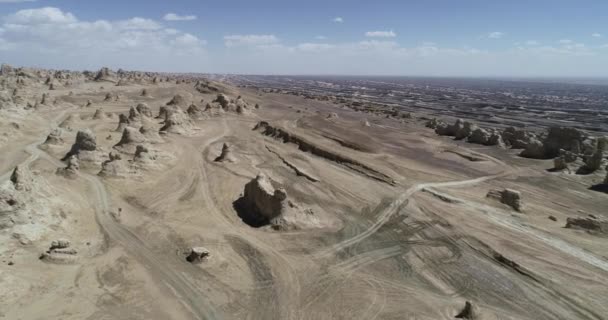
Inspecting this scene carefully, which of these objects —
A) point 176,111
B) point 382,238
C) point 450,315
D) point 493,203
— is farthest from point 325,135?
point 450,315

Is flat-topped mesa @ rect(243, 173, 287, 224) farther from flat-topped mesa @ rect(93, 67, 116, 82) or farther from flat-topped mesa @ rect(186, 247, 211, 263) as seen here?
flat-topped mesa @ rect(93, 67, 116, 82)

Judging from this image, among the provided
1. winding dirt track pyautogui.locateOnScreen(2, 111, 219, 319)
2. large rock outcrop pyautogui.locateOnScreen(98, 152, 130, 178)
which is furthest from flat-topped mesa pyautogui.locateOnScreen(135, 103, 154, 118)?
winding dirt track pyautogui.locateOnScreen(2, 111, 219, 319)

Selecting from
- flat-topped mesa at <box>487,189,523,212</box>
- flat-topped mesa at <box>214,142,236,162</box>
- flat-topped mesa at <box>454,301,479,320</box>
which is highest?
flat-topped mesa at <box>214,142,236,162</box>

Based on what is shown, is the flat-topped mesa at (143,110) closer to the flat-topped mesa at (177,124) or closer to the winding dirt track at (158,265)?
the flat-topped mesa at (177,124)

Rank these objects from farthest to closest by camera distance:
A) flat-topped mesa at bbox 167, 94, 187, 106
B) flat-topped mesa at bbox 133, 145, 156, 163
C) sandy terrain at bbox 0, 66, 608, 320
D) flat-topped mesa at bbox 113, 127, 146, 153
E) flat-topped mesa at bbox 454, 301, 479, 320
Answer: flat-topped mesa at bbox 167, 94, 187, 106, flat-topped mesa at bbox 113, 127, 146, 153, flat-topped mesa at bbox 133, 145, 156, 163, sandy terrain at bbox 0, 66, 608, 320, flat-topped mesa at bbox 454, 301, 479, 320

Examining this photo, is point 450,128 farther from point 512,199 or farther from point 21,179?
point 21,179

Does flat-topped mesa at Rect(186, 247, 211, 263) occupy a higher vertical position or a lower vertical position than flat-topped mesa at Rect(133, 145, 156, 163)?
lower

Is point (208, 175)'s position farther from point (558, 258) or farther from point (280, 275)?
point (558, 258)

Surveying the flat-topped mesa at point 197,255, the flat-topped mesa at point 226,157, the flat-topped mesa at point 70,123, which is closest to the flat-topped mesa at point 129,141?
the flat-topped mesa at point 226,157
